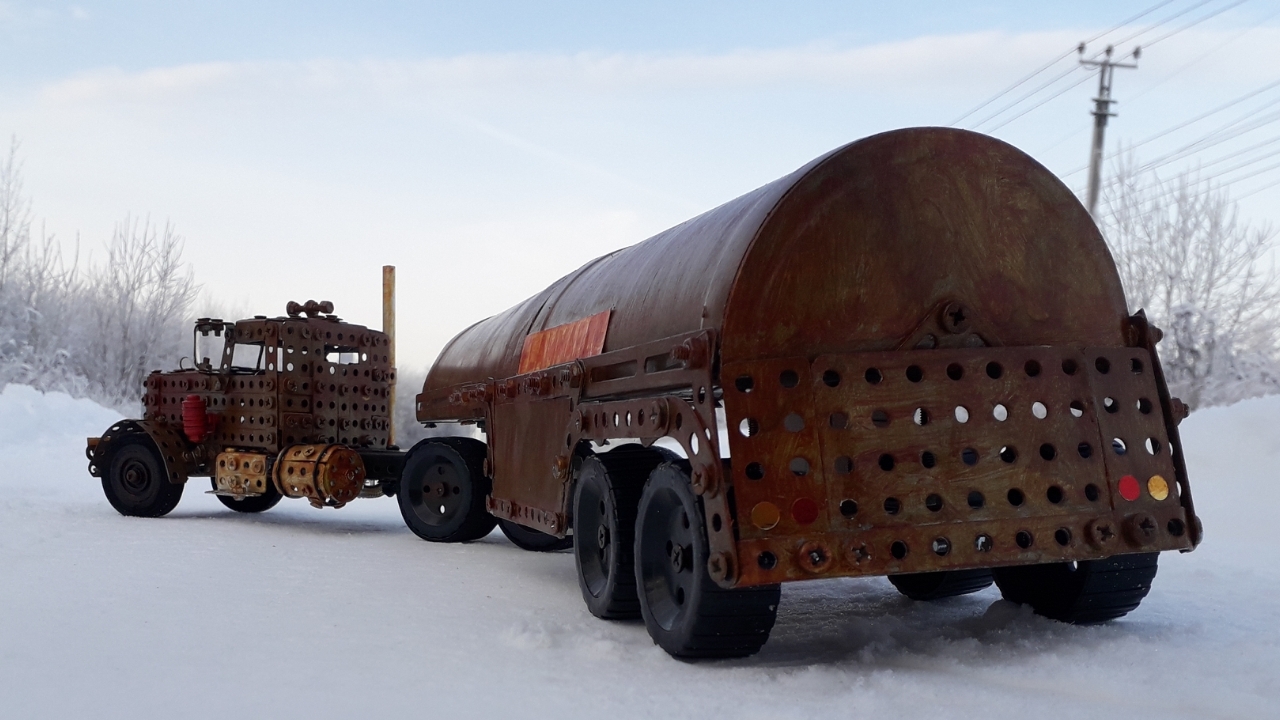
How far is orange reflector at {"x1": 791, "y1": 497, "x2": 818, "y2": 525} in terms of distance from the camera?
4820 millimetres

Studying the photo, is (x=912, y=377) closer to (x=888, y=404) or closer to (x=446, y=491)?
(x=888, y=404)

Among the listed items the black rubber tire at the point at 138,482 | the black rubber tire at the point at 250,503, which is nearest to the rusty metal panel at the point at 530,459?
the black rubber tire at the point at 138,482

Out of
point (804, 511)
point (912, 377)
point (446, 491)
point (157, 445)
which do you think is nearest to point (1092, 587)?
point (912, 377)

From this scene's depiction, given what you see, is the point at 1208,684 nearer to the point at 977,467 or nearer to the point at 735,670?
the point at 977,467

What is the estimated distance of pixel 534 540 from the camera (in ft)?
35.1

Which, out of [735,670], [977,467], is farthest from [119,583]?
[977,467]

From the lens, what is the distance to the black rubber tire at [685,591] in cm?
507

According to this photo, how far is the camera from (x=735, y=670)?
509 centimetres

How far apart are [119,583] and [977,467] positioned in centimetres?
579

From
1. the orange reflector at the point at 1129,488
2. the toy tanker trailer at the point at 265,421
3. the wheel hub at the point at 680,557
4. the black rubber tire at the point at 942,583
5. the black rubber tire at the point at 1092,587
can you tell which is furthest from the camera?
the toy tanker trailer at the point at 265,421

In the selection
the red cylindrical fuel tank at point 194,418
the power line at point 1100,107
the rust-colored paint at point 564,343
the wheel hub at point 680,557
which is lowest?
the wheel hub at point 680,557

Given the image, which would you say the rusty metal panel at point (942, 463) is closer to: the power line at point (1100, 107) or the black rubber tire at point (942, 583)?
the black rubber tire at point (942, 583)

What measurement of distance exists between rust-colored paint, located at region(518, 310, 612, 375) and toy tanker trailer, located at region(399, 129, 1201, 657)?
3.57 feet

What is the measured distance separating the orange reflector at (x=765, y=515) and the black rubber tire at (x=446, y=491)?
6.38 m
